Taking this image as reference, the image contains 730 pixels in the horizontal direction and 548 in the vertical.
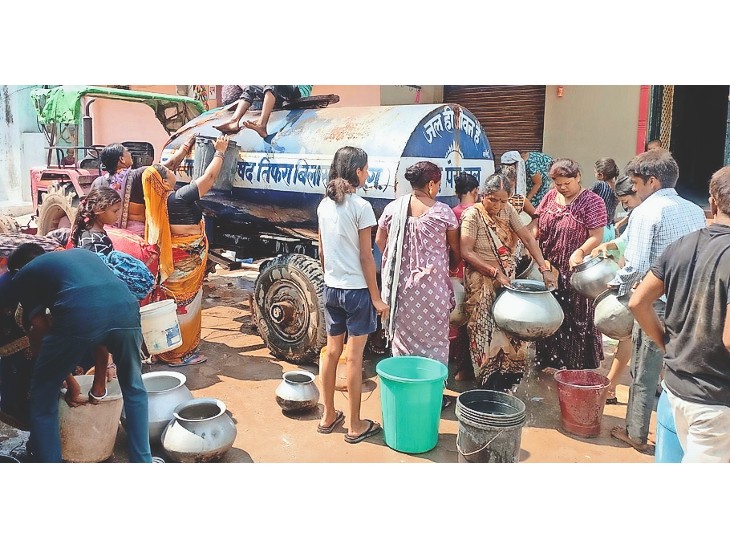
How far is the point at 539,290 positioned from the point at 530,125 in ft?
18.1

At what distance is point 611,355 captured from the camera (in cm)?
542

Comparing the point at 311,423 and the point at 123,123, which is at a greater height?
the point at 123,123

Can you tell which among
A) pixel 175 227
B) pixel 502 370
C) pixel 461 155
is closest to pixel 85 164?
pixel 175 227

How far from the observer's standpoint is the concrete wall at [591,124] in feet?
24.5

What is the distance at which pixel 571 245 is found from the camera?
4535 millimetres

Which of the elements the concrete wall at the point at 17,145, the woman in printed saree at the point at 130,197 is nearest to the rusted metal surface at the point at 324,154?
the woman in printed saree at the point at 130,197

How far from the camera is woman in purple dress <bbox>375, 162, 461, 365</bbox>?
3.88 m

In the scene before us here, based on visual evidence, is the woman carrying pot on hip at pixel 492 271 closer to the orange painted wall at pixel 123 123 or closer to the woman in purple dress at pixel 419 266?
the woman in purple dress at pixel 419 266

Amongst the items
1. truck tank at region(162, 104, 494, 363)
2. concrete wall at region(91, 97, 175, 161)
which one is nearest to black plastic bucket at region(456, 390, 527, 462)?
truck tank at region(162, 104, 494, 363)

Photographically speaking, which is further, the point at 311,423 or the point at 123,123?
the point at 123,123

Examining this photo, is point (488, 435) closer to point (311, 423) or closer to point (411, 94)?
point (311, 423)

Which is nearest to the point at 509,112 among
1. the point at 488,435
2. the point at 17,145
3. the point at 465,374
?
the point at 465,374

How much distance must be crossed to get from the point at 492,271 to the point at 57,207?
17.3ft

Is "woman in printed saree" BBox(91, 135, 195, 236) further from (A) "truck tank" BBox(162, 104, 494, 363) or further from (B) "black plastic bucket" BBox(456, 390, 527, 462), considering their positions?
(B) "black plastic bucket" BBox(456, 390, 527, 462)
